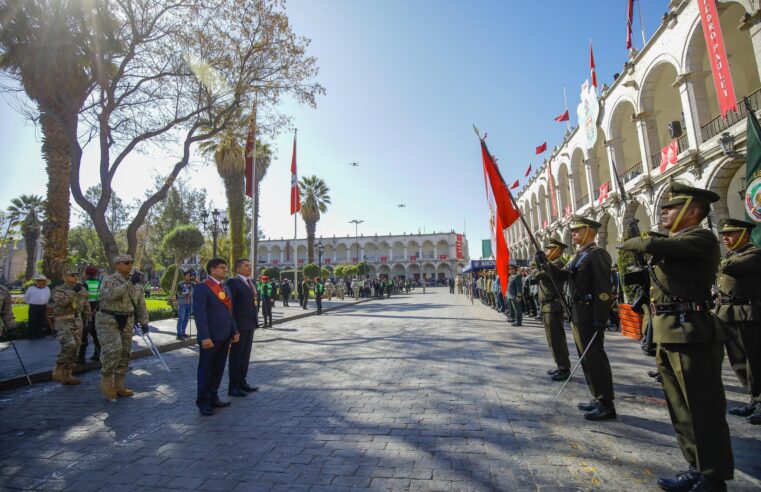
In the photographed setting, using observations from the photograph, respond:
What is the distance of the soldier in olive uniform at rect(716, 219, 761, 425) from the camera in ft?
12.3

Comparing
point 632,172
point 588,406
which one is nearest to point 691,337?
point 588,406

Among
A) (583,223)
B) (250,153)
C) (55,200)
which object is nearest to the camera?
(583,223)

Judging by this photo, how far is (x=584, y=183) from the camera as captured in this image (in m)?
25.4

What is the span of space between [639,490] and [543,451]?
0.70 m

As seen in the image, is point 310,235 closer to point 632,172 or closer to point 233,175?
point 233,175

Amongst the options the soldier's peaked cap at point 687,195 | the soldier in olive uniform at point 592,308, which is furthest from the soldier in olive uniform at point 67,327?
the soldier's peaked cap at point 687,195

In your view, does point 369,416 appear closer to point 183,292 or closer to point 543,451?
point 543,451

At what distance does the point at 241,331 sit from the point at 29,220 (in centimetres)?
4560

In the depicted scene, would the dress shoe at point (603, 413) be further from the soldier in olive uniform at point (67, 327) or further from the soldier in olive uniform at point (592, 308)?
the soldier in olive uniform at point (67, 327)

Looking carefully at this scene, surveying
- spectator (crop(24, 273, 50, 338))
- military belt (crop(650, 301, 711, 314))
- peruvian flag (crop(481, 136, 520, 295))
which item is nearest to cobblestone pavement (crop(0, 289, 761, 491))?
military belt (crop(650, 301, 711, 314))

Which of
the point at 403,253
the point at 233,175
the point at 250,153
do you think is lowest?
the point at 250,153

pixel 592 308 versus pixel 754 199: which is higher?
pixel 754 199

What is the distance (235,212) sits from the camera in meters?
23.0

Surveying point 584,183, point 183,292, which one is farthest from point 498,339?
point 584,183
